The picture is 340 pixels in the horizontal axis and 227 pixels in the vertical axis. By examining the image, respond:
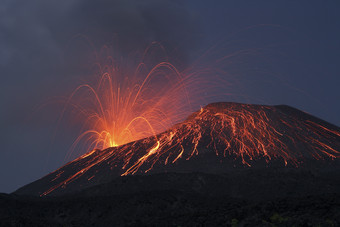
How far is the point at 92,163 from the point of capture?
74875mm

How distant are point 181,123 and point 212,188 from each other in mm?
44827

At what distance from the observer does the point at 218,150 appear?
221 ft

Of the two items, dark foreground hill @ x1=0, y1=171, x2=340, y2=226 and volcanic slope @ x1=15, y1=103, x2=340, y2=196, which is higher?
volcanic slope @ x1=15, y1=103, x2=340, y2=196

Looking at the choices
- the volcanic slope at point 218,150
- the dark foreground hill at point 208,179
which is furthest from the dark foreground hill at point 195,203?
the volcanic slope at point 218,150

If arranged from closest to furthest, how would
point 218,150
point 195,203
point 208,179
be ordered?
point 195,203
point 208,179
point 218,150

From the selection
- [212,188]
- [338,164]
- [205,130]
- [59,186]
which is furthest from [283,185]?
[59,186]

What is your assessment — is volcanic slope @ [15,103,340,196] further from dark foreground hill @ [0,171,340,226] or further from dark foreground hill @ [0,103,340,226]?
dark foreground hill @ [0,171,340,226]

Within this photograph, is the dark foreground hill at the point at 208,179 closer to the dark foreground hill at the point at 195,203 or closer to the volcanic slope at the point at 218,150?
the dark foreground hill at the point at 195,203

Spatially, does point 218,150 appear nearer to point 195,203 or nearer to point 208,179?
point 208,179

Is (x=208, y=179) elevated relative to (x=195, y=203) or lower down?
elevated

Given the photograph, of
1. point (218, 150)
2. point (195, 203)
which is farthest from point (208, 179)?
point (218, 150)

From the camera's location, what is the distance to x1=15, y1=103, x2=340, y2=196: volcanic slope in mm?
61344

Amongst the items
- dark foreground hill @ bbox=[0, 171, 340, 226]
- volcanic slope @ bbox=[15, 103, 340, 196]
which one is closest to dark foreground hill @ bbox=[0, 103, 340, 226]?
dark foreground hill @ bbox=[0, 171, 340, 226]

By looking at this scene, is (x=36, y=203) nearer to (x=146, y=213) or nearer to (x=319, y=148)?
(x=146, y=213)
